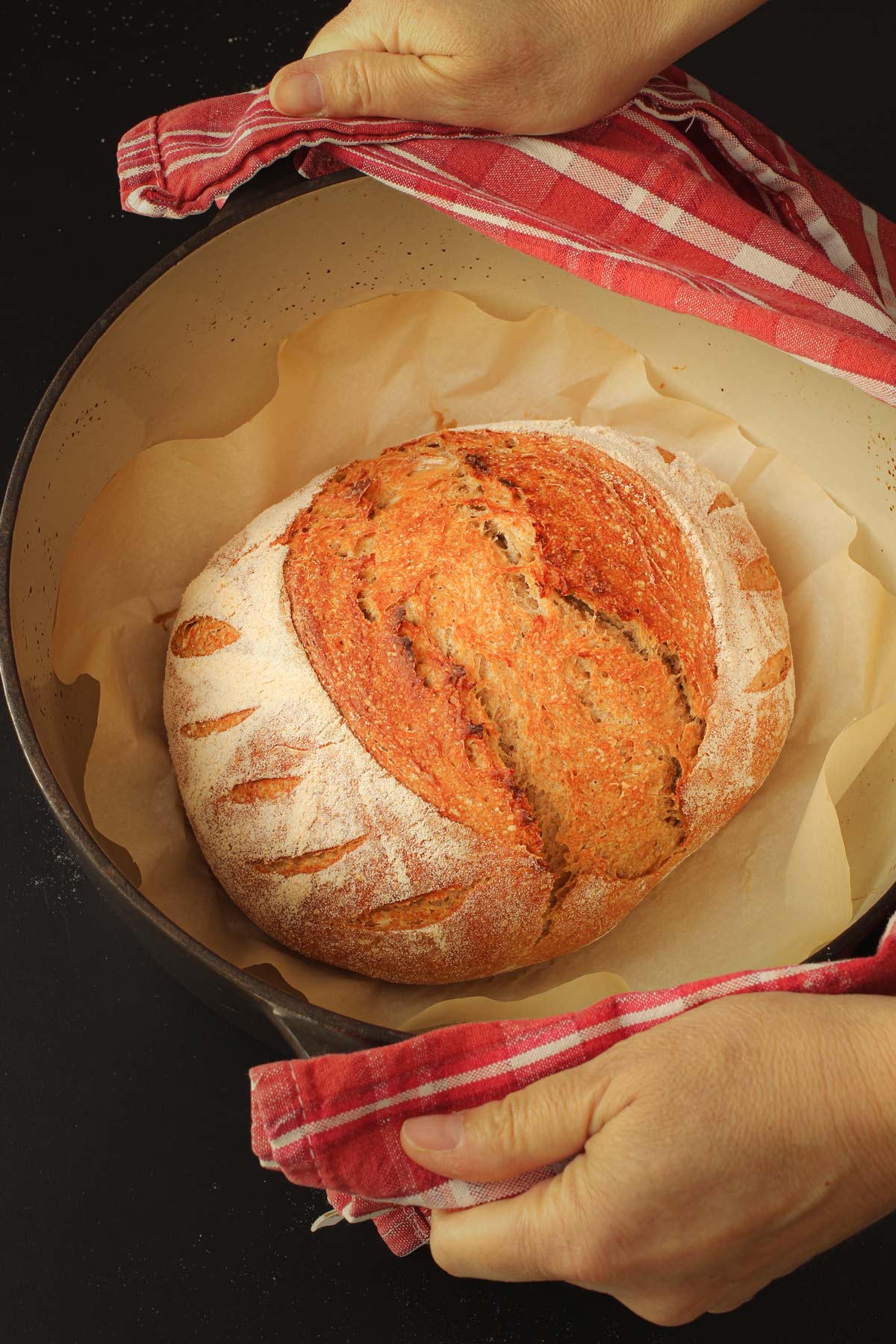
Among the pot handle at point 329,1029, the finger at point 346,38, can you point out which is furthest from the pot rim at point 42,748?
the finger at point 346,38

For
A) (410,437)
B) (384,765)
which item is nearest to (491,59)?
(410,437)

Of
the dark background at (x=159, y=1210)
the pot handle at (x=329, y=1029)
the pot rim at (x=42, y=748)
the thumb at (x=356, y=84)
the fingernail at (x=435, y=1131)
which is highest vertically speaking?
the thumb at (x=356, y=84)

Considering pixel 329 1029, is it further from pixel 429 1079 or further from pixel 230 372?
pixel 230 372

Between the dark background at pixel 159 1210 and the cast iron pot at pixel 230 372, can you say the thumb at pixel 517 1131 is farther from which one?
the dark background at pixel 159 1210

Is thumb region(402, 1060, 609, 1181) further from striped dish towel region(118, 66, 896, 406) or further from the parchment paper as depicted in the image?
striped dish towel region(118, 66, 896, 406)

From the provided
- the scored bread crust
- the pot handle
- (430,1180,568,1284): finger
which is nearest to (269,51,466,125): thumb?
the scored bread crust

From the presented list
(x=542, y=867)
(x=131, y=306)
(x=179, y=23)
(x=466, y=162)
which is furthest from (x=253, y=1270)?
(x=179, y=23)

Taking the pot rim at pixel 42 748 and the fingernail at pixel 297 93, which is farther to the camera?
the fingernail at pixel 297 93

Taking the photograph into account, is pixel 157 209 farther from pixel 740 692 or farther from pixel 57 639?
pixel 740 692
